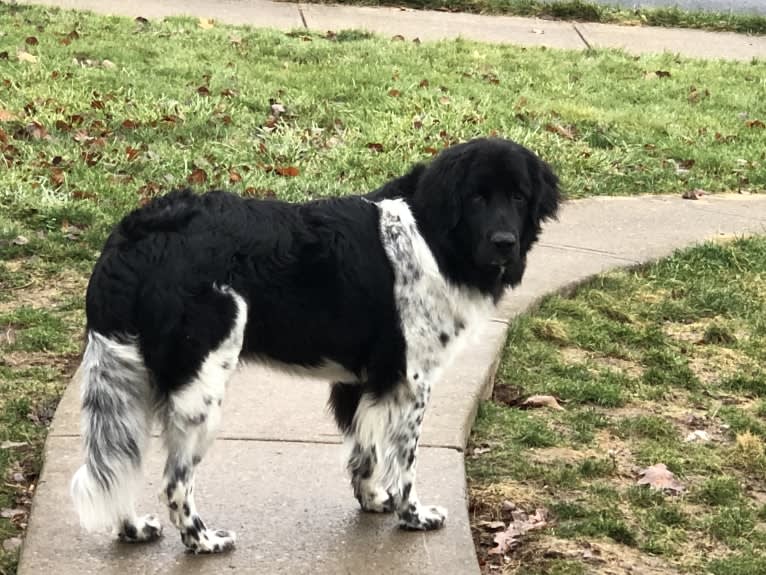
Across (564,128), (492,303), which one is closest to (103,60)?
(564,128)

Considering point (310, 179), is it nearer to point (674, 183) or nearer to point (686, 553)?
point (674, 183)

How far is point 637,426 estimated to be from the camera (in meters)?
5.70

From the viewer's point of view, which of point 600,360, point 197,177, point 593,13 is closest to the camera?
point 600,360

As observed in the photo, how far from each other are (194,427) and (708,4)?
1342 centimetres

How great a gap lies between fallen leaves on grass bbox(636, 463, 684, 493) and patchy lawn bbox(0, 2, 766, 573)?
259 cm

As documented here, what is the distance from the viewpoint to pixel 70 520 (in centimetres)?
434

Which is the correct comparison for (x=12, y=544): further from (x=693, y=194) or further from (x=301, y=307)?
(x=693, y=194)

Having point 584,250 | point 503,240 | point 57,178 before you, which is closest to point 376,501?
point 503,240

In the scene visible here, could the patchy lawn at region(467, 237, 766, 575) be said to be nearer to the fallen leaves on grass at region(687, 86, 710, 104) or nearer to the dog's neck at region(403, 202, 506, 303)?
the dog's neck at region(403, 202, 506, 303)

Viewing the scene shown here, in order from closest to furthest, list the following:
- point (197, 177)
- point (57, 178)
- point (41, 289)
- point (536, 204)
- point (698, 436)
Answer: point (536, 204)
point (698, 436)
point (41, 289)
point (57, 178)
point (197, 177)

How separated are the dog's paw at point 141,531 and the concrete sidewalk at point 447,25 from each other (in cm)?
925

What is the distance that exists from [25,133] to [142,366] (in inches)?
213

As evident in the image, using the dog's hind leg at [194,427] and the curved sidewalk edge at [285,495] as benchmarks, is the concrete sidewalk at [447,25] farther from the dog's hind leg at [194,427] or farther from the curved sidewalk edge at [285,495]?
the dog's hind leg at [194,427]

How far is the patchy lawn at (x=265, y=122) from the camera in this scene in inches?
288
